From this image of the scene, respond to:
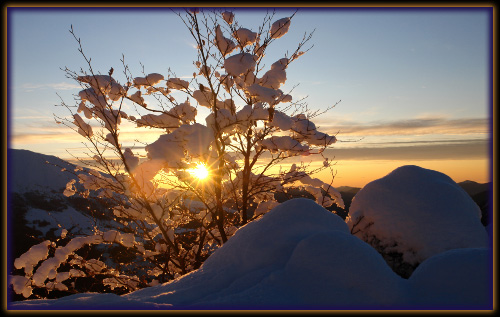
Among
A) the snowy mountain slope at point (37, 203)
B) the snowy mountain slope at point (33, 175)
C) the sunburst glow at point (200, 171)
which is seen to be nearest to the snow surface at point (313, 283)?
the sunburst glow at point (200, 171)

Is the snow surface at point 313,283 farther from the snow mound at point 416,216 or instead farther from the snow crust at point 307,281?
the snow mound at point 416,216

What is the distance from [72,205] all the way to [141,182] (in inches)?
2066

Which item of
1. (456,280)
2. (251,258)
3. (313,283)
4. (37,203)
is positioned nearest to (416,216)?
(456,280)

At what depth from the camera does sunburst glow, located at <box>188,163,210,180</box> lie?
573 cm

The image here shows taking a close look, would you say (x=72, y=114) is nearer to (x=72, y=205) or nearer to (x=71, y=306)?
(x=71, y=306)

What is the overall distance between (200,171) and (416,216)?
366 cm

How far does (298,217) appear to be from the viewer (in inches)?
147

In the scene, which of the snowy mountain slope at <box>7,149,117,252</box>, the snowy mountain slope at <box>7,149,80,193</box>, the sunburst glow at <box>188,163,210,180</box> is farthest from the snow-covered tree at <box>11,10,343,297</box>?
the snowy mountain slope at <box>7,149,80,193</box>

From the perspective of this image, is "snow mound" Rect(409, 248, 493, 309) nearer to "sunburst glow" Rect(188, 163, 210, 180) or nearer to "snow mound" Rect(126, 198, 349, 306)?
"snow mound" Rect(126, 198, 349, 306)

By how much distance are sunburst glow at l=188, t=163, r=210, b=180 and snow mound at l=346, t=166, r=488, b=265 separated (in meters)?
2.73

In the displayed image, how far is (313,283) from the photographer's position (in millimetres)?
2871

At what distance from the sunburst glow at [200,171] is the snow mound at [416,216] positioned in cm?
273

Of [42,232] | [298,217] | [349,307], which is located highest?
[298,217]

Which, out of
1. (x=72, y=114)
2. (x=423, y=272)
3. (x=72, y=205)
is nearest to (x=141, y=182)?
(x=72, y=114)
